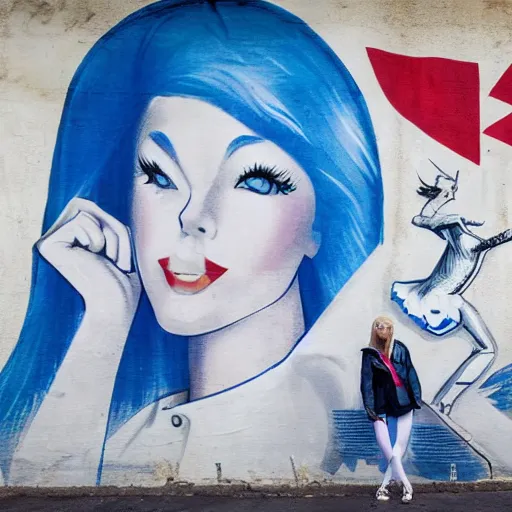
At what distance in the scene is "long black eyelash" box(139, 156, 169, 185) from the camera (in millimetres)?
6281

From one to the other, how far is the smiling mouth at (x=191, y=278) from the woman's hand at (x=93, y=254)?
0.26 meters

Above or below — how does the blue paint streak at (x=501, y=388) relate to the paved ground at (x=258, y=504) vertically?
above

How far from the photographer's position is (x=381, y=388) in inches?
232

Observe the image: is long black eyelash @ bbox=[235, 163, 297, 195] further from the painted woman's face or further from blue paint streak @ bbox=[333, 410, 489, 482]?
blue paint streak @ bbox=[333, 410, 489, 482]

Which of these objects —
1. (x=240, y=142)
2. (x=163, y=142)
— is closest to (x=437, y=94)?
(x=240, y=142)

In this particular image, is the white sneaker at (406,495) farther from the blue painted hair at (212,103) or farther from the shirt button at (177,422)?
the shirt button at (177,422)

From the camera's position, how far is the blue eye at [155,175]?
6.27 metres

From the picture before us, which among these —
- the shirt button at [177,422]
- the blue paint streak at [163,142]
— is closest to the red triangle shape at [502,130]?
the blue paint streak at [163,142]

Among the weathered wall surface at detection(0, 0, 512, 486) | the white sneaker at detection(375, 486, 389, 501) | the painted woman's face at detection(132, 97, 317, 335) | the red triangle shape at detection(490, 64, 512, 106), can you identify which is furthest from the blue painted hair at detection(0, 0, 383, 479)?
the white sneaker at detection(375, 486, 389, 501)

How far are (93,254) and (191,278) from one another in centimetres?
83

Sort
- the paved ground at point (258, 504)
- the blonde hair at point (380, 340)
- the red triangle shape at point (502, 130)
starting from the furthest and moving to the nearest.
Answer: the red triangle shape at point (502, 130) → the blonde hair at point (380, 340) → the paved ground at point (258, 504)

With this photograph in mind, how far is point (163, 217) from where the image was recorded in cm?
625

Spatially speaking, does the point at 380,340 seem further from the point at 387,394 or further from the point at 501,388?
the point at 501,388

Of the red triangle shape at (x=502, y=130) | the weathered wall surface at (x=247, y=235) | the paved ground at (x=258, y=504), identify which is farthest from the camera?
the red triangle shape at (x=502, y=130)
